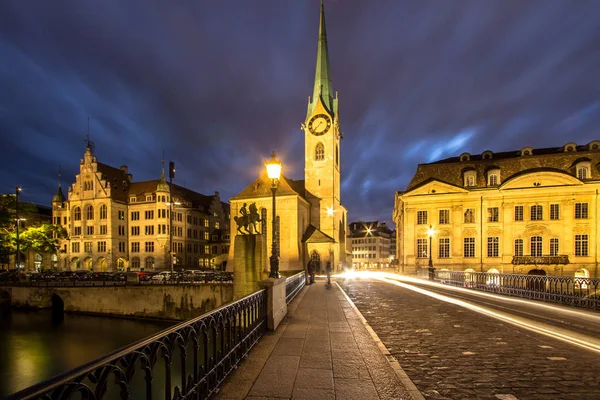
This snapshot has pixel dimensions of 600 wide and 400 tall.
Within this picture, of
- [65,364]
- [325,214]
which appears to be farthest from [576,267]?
[65,364]

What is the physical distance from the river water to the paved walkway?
56.7ft

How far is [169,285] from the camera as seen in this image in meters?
32.7

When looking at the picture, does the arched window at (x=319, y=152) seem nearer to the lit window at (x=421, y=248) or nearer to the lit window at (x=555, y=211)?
the lit window at (x=421, y=248)

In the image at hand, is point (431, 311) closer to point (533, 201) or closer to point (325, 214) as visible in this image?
point (533, 201)

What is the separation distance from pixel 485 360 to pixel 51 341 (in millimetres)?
31068

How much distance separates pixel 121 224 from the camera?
5972cm

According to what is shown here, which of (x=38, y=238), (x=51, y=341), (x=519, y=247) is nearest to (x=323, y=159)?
(x=519, y=247)

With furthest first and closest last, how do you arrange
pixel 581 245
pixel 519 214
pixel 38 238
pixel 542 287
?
1. pixel 38 238
2. pixel 519 214
3. pixel 581 245
4. pixel 542 287

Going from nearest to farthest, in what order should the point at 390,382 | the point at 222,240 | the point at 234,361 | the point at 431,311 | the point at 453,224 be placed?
the point at 390,382
the point at 234,361
the point at 431,311
the point at 453,224
the point at 222,240

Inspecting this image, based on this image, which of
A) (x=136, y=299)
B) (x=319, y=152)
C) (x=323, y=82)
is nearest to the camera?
(x=136, y=299)

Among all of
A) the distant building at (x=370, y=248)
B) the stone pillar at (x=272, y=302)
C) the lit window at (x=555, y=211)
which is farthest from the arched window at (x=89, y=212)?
the distant building at (x=370, y=248)

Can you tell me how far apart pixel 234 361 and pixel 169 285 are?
2934 cm

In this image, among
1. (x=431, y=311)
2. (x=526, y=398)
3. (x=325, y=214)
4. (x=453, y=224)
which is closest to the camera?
(x=526, y=398)

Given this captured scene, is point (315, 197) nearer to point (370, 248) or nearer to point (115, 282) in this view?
point (115, 282)
